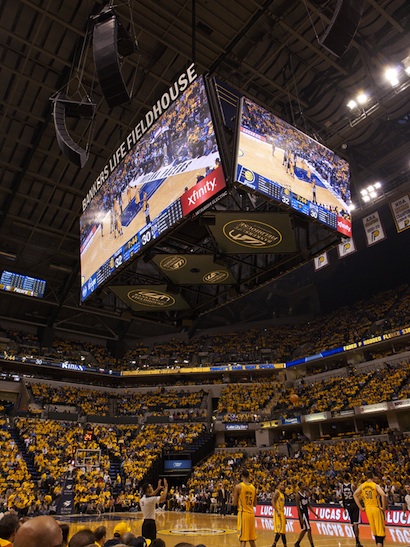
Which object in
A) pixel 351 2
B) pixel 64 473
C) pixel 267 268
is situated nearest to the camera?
pixel 351 2

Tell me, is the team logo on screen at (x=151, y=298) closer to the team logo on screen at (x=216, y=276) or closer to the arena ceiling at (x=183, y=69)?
the arena ceiling at (x=183, y=69)

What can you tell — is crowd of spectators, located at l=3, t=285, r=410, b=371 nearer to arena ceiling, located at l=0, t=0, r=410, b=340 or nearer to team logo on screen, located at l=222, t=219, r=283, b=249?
arena ceiling, located at l=0, t=0, r=410, b=340

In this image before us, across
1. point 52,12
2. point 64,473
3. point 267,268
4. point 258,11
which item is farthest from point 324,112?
point 64,473

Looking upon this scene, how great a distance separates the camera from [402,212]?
71.7ft

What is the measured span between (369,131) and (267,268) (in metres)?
16.4

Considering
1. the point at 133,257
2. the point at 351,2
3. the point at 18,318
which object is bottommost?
the point at 133,257

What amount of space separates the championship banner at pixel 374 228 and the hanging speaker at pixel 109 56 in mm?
17247

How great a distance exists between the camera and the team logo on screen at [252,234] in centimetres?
847

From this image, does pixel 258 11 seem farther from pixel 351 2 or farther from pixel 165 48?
pixel 351 2

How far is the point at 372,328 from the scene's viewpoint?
32125mm

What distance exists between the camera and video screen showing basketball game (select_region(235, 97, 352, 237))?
24.8ft

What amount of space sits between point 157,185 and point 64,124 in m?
3.45

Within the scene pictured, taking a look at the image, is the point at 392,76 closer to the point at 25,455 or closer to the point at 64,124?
the point at 64,124

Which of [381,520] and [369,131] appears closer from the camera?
[381,520]
